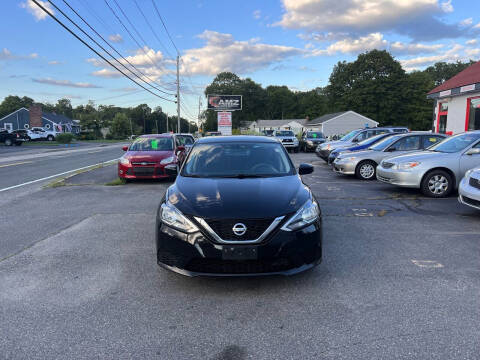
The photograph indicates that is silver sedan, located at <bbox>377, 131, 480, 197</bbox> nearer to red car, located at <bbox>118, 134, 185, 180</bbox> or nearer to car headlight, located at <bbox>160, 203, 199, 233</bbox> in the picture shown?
red car, located at <bbox>118, 134, 185, 180</bbox>

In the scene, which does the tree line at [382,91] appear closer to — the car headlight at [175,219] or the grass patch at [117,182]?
the grass patch at [117,182]

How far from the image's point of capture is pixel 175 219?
136 inches

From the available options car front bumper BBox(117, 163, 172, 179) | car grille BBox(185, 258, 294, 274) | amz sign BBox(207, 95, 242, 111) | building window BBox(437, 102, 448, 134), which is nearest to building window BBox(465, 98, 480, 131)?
building window BBox(437, 102, 448, 134)

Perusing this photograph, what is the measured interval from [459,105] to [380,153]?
11740 mm

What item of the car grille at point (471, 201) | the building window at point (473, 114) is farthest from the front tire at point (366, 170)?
the building window at point (473, 114)

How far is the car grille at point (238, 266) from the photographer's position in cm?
317

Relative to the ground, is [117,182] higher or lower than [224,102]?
lower

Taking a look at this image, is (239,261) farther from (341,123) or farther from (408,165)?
(341,123)

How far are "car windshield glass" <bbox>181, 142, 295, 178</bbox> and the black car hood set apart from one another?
1.02 feet

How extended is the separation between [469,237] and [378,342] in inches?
136

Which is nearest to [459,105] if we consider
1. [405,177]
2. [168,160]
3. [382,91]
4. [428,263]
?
[405,177]

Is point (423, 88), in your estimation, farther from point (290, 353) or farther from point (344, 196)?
point (290, 353)

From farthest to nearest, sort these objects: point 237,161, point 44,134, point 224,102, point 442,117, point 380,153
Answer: point 44,134
point 224,102
point 442,117
point 380,153
point 237,161

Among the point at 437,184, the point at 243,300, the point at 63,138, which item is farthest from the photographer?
the point at 63,138
